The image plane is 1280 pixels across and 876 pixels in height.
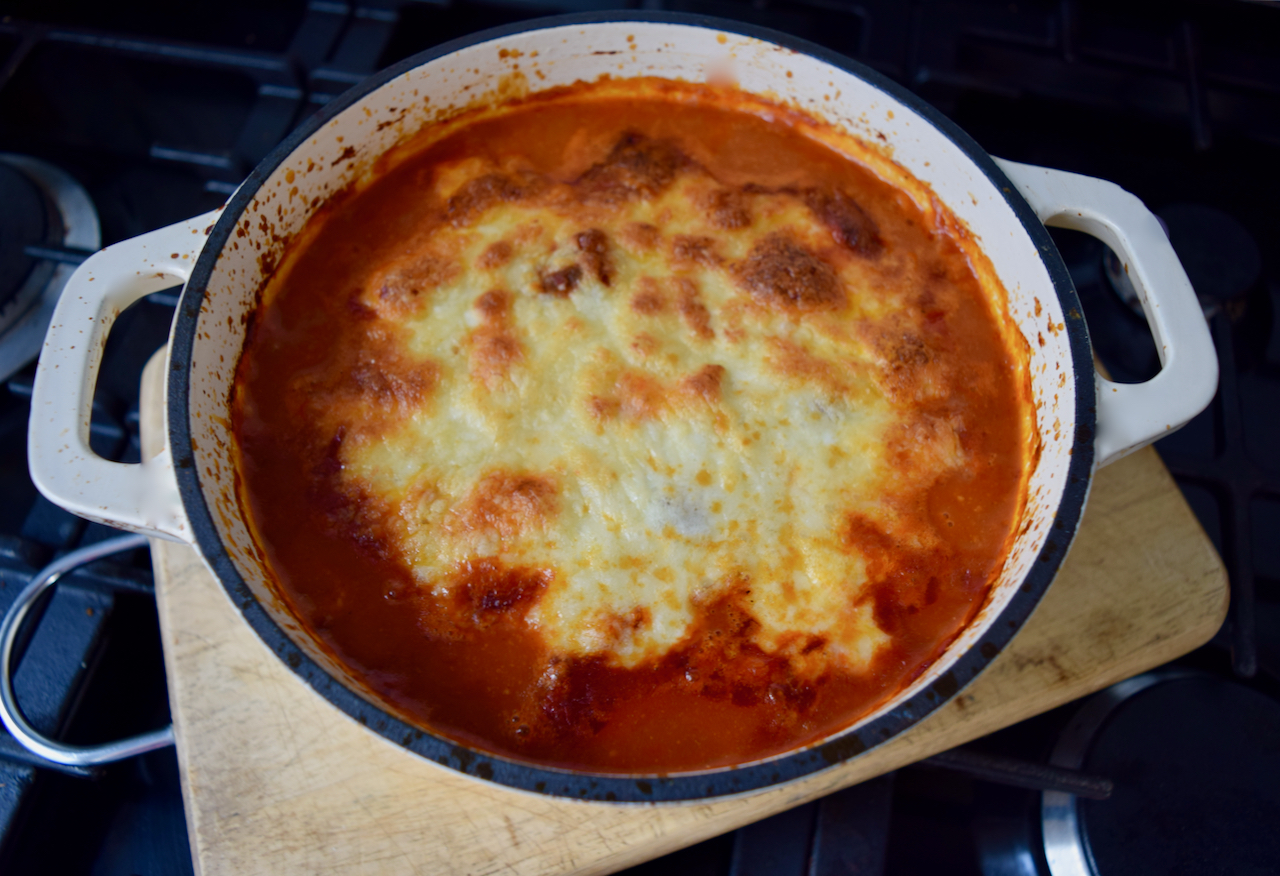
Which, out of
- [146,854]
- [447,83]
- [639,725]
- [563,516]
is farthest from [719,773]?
[447,83]

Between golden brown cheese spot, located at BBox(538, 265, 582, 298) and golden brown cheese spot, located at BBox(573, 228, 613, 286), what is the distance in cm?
3

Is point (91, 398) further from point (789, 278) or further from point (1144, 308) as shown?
point (1144, 308)

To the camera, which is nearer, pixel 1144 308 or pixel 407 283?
pixel 1144 308

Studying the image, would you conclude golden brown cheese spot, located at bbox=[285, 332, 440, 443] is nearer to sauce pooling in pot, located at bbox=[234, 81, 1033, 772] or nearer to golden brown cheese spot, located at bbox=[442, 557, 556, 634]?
sauce pooling in pot, located at bbox=[234, 81, 1033, 772]

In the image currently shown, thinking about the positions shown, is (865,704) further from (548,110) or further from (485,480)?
(548,110)

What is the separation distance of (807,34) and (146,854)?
214 centimetres

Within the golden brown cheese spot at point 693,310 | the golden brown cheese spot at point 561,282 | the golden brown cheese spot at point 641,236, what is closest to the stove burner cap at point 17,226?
the golden brown cheese spot at point 561,282

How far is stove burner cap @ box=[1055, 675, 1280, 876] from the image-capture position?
1.33 metres

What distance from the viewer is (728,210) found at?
158 centimetres

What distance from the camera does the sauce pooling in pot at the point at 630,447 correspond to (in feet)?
4.08

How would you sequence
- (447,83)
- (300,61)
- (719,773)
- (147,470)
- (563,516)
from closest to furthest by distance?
(719,773), (147,470), (563,516), (447,83), (300,61)

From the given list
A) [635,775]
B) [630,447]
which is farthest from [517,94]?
[635,775]

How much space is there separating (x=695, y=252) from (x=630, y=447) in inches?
15.7

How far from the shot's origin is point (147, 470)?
3.75 ft
